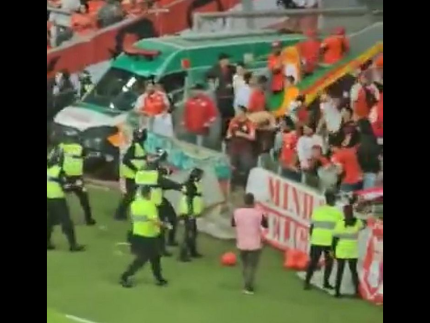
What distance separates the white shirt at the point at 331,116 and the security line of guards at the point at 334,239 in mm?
162

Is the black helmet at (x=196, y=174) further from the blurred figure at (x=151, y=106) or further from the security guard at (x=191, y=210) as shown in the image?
the blurred figure at (x=151, y=106)

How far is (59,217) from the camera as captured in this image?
2.28 meters

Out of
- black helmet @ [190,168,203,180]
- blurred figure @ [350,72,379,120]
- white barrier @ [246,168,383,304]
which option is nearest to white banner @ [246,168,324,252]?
white barrier @ [246,168,383,304]

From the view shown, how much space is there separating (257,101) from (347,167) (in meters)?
0.27

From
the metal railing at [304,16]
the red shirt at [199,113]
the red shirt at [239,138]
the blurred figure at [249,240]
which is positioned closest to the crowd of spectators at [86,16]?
the metal railing at [304,16]

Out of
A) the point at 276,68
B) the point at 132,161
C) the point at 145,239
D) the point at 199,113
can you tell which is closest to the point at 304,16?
the point at 276,68

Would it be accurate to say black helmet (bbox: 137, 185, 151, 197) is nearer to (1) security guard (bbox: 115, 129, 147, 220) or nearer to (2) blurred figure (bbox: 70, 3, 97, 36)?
(1) security guard (bbox: 115, 129, 147, 220)

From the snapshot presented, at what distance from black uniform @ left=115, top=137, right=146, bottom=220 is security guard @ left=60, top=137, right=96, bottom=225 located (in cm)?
8

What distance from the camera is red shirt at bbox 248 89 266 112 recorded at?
2254 millimetres

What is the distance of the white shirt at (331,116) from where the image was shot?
2246mm

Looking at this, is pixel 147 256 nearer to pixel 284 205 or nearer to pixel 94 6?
pixel 284 205
